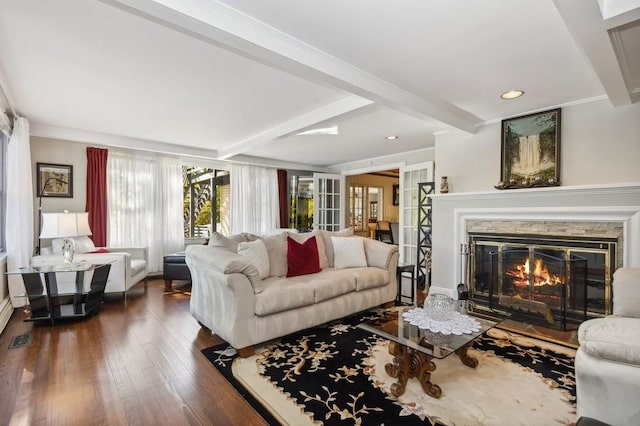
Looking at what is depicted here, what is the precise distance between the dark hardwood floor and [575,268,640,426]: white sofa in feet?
5.20

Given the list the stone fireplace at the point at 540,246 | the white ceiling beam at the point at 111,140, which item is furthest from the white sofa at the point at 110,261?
the stone fireplace at the point at 540,246

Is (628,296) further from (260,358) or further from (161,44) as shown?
(161,44)

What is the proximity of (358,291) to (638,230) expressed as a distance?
2600 millimetres

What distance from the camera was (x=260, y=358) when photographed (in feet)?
8.10

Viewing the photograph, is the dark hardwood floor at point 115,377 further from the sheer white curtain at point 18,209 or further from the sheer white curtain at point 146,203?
the sheer white curtain at point 146,203

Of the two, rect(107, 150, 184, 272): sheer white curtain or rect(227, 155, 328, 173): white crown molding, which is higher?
rect(227, 155, 328, 173): white crown molding

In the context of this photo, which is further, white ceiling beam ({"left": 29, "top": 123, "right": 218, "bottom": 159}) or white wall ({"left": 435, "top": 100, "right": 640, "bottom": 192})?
white ceiling beam ({"left": 29, "top": 123, "right": 218, "bottom": 159})

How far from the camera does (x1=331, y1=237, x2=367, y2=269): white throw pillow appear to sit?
3.76 meters

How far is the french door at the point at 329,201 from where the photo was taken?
22.7 ft

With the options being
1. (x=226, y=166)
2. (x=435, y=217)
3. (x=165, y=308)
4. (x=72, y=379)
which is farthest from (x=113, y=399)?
(x=226, y=166)

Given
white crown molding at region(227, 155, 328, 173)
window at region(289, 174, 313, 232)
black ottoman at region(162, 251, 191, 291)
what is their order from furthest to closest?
window at region(289, 174, 313, 232) → white crown molding at region(227, 155, 328, 173) → black ottoman at region(162, 251, 191, 291)

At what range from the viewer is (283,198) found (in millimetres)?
7062

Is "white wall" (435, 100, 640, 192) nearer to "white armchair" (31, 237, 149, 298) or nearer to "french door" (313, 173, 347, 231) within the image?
"french door" (313, 173, 347, 231)

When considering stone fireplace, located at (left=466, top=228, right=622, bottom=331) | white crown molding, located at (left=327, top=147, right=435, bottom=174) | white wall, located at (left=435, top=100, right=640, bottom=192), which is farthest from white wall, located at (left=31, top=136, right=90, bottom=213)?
white wall, located at (left=435, top=100, right=640, bottom=192)
